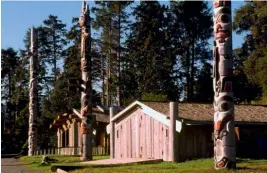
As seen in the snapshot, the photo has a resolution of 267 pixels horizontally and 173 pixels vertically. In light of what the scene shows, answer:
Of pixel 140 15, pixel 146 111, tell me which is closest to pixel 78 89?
pixel 146 111

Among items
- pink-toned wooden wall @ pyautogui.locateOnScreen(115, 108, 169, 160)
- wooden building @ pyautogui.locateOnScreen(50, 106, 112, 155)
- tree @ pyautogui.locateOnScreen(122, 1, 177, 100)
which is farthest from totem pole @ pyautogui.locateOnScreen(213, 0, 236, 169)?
tree @ pyautogui.locateOnScreen(122, 1, 177, 100)

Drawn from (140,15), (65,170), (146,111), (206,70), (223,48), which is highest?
(140,15)

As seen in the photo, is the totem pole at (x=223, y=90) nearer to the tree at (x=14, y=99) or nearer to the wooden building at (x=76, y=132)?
the wooden building at (x=76, y=132)

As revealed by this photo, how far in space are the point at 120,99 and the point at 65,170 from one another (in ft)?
125

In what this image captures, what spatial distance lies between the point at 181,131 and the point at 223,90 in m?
6.76

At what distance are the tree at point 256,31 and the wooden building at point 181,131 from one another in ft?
59.2

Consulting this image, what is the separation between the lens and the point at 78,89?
28.0m

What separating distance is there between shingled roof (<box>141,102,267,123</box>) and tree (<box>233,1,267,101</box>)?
17.9 m

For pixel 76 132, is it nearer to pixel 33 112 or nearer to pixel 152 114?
pixel 33 112

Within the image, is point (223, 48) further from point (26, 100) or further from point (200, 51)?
point (26, 100)

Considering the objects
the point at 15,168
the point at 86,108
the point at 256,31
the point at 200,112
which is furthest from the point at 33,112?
the point at 256,31

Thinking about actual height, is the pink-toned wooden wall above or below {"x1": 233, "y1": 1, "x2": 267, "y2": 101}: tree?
below

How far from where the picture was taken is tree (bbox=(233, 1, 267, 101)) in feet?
149

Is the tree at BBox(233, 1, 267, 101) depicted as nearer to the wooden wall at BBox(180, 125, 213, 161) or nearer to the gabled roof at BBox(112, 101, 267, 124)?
the gabled roof at BBox(112, 101, 267, 124)
